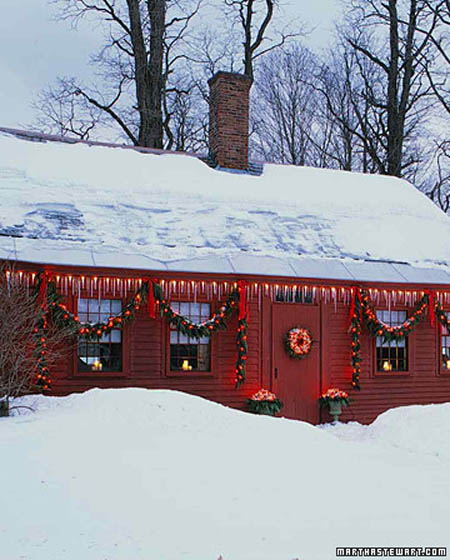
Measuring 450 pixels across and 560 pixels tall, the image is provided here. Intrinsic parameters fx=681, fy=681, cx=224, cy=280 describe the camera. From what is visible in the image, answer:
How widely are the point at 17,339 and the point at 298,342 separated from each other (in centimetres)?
483

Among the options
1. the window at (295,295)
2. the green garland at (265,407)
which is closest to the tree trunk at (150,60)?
the window at (295,295)

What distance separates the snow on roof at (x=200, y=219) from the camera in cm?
1091

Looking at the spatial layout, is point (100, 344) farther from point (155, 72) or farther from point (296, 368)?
point (155, 72)

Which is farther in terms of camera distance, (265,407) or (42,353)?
(265,407)

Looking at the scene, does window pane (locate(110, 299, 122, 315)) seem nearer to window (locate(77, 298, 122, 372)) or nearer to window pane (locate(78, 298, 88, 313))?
window (locate(77, 298, 122, 372))

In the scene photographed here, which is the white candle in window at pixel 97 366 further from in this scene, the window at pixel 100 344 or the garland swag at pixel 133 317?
the garland swag at pixel 133 317

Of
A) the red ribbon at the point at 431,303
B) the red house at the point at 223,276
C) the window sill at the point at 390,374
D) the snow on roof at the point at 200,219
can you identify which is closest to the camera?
the red house at the point at 223,276

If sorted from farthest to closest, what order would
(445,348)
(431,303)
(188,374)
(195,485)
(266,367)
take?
(445,348), (431,303), (266,367), (188,374), (195,485)

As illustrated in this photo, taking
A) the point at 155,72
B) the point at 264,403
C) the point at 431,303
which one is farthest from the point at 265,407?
the point at 155,72

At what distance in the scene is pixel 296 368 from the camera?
1215cm

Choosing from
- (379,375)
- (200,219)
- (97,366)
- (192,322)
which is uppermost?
(200,219)

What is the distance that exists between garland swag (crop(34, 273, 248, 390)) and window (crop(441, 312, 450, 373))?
4169 millimetres

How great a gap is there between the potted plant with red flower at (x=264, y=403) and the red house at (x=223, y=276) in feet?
0.58

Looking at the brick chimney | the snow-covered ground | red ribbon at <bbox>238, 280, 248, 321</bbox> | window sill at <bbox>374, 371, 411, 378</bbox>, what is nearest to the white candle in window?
the snow-covered ground
